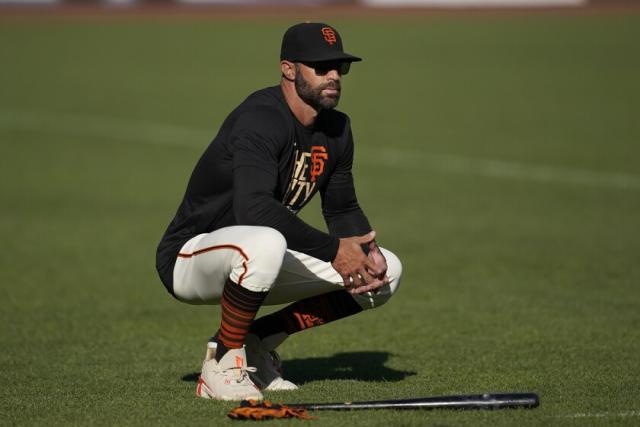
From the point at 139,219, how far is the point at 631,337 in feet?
27.3

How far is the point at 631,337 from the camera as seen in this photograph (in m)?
8.56

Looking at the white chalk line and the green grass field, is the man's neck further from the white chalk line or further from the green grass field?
the white chalk line

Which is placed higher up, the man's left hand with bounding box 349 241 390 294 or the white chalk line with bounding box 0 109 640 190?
the man's left hand with bounding box 349 241 390 294

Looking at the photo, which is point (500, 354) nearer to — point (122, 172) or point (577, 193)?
point (577, 193)

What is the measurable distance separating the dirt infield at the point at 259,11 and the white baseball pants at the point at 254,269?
37.4 m

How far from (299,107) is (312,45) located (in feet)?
1.28

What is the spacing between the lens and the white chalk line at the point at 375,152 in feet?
60.2

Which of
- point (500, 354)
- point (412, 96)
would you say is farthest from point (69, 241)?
point (412, 96)

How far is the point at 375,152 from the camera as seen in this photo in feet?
71.8

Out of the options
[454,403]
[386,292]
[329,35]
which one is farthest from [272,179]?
[454,403]

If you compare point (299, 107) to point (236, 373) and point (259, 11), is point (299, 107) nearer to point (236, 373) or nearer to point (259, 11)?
point (236, 373)

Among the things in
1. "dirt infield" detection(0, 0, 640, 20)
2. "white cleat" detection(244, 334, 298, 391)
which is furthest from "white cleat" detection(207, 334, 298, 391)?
"dirt infield" detection(0, 0, 640, 20)

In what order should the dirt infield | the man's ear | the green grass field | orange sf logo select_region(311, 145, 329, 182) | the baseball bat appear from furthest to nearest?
1. the dirt infield
2. the green grass field
3. orange sf logo select_region(311, 145, 329, 182)
4. the man's ear
5. the baseball bat

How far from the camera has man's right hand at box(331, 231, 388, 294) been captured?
6.32 m
